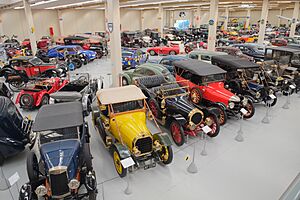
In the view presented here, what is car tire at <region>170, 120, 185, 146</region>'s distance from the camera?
19.3 ft

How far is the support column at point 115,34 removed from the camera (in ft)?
31.9

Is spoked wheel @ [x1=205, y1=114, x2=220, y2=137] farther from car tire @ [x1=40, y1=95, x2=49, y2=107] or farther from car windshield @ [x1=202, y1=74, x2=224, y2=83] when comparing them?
car tire @ [x1=40, y1=95, x2=49, y2=107]

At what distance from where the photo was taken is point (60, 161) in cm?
388

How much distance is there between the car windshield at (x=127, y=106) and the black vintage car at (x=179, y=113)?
1095 mm

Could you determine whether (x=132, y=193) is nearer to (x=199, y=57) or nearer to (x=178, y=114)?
(x=178, y=114)

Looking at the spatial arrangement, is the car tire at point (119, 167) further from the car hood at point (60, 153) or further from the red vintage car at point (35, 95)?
the red vintage car at point (35, 95)

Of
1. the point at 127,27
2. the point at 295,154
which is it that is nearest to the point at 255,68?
the point at 295,154

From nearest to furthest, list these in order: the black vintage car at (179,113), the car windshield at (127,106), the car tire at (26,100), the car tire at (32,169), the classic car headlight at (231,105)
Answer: the car tire at (32,169) → the car windshield at (127,106) → the black vintage car at (179,113) → the classic car headlight at (231,105) → the car tire at (26,100)

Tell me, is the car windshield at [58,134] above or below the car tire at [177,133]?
above

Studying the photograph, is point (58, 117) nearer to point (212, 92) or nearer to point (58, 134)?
point (58, 134)

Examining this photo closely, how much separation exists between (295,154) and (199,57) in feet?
28.6

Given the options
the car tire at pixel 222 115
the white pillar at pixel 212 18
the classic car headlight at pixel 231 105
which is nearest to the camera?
the car tire at pixel 222 115

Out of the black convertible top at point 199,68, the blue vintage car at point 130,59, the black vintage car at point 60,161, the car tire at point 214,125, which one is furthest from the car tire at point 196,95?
the blue vintage car at point 130,59

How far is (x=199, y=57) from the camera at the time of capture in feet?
44.3
